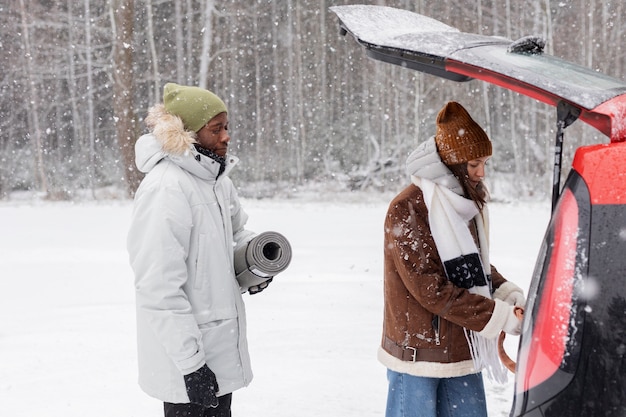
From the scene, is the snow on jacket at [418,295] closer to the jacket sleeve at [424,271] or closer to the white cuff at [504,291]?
the jacket sleeve at [424,271]

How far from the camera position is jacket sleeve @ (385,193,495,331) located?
2.33 m

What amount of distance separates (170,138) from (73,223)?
12.6m

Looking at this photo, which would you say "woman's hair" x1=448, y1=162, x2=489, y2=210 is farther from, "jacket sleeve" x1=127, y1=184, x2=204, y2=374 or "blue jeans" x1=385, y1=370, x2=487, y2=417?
"jacket sleeve" x1=127, y1=184, x2=204, y2=374

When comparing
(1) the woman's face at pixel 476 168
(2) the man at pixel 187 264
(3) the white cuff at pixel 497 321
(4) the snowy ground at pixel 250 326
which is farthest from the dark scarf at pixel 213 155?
(4) the snowy ground at pixel 250 326

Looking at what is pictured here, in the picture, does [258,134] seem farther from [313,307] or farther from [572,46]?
[313,307]

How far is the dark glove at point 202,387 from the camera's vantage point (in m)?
2.43

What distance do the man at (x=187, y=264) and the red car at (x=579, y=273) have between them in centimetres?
127

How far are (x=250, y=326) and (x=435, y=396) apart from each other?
3.74 metres

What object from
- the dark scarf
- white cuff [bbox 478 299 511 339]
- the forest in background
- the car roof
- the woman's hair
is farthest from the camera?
the forest in background

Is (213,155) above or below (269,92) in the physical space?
above

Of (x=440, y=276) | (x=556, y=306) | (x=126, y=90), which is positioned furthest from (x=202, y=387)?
(x=126, y=90)

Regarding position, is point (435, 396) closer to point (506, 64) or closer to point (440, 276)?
point (440, 276)

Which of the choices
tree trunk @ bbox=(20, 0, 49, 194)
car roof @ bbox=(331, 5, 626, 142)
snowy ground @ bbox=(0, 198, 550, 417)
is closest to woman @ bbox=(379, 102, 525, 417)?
car roof @ bbox=(331, 5, 626, 142)

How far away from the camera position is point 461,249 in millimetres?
2426
